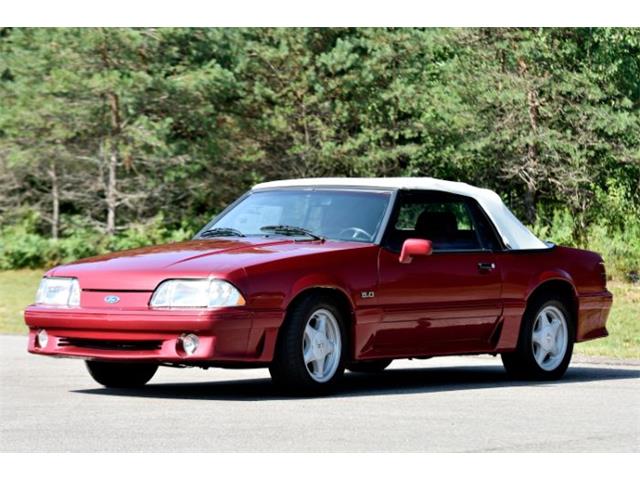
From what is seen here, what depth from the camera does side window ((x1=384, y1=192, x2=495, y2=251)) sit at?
12.4 metres

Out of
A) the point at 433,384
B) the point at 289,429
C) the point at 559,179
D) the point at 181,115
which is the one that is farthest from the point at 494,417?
the point at 181,115

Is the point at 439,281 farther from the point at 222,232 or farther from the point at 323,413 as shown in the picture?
the point at 323,413

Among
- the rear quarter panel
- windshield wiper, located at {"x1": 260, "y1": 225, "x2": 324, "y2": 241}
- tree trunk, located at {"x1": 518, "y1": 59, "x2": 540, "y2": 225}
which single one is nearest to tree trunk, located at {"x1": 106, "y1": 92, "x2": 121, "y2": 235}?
tree trunk, located at {"x1": 518, "y1": 59, "x2": 540, "y2": 225}

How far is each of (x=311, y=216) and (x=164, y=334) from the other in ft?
6.73

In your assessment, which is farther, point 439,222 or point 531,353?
point 531,353

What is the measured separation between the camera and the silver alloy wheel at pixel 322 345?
11.3 m

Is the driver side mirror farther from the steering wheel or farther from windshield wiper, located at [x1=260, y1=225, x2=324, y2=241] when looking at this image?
windshield wiper, located at [x1=260, y1=225, x2=324, y2=241]

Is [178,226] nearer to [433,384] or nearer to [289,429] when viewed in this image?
[433,384]

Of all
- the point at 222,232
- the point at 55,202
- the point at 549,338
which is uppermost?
the point at 222,232

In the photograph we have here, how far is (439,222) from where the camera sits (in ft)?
41.7

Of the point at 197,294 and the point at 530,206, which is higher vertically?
the point at 197,294

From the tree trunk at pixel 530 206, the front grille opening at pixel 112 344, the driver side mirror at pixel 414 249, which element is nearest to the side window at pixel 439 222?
the driver side mirror at pixel 414 249

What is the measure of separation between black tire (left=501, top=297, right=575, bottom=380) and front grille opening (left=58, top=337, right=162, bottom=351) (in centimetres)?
360

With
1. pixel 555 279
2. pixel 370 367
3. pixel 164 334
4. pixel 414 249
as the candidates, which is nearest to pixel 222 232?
pixel 414 249
